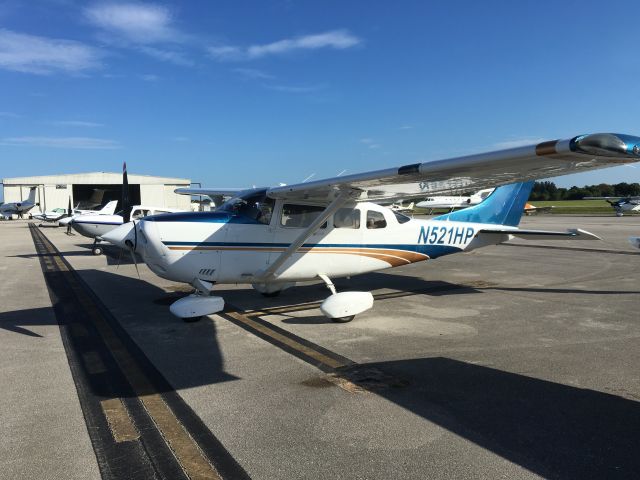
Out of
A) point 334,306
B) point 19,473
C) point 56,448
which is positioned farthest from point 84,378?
point 334,306

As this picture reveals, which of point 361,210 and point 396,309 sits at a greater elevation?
point 361,210

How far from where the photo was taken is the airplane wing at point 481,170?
11.5 ft

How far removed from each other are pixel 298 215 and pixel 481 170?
10.8 feet

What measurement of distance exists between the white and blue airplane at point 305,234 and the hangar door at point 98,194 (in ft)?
203

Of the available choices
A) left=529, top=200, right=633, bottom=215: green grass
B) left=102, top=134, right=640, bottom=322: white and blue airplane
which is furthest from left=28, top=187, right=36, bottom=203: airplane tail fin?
left=529, top=200, right=633, bottom=215: green grass

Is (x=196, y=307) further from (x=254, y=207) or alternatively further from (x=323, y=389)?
(x=323, y=389)

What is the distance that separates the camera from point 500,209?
9.92 metres

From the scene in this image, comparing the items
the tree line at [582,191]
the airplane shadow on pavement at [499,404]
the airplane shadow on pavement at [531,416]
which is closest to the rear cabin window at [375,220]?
the airplane shadow on pavement at [499,404]

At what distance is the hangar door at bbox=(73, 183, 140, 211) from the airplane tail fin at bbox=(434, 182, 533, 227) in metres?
61.7

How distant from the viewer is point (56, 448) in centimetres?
318

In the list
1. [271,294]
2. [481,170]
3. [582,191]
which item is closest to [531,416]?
[481,170]

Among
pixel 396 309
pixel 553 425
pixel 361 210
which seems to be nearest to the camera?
pixel 553 425

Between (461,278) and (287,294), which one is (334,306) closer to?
(287,294)

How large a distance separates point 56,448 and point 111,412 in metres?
0.59
